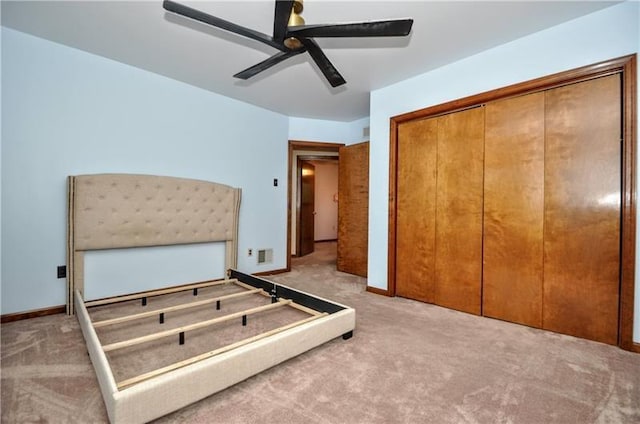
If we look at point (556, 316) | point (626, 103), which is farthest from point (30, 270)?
point (626, 103)

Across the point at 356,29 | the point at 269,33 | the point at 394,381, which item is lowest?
the point at 394,381

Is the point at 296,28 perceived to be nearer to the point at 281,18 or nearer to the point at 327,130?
the point at 281,18

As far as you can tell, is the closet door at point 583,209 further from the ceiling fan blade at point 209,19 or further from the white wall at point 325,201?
the white wall at point 325,201

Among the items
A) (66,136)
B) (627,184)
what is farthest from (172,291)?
(627,184)

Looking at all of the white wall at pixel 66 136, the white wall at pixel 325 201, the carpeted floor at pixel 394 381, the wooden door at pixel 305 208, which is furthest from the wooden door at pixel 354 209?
the white wall at pixel 325 201

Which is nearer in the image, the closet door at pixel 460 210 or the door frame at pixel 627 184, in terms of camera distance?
the door frame at pixel 627 184

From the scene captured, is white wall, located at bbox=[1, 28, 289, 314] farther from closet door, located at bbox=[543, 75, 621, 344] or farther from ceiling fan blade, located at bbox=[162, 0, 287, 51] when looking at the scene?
closet door, located at bbox=[543, 75, 621, 344]

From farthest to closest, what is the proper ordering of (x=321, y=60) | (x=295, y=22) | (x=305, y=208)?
(x=305, y=208), (x=321, y=60), (x=295, y=22)

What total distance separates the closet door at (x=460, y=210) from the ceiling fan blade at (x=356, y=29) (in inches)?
59.5

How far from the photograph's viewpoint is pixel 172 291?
2.90 metres

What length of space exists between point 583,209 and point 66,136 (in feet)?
14.6

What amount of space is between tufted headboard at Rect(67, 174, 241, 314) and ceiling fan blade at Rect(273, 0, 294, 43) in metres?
2.17

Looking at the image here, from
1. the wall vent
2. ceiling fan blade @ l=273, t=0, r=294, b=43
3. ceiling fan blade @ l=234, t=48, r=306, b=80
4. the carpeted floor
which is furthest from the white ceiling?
the carpeted floor

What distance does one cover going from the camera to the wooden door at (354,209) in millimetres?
4250
